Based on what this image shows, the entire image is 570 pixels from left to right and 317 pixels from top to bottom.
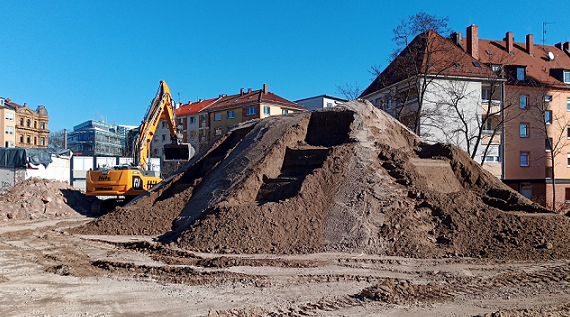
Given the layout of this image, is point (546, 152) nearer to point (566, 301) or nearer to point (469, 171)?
point (469, 171)

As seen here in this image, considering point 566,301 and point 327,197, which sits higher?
point 327,197

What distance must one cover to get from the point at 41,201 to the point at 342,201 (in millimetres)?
14609

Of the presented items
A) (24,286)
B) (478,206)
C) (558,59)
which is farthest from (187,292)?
(558,59)

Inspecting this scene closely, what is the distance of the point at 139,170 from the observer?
2000 centimetres

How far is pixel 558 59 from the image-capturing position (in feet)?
137

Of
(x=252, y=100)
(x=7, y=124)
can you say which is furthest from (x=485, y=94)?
(x=7, y=124)

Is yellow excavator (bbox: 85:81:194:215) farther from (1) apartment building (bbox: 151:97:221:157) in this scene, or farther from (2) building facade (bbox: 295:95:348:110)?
(2) building facade (bbox: 295:95:348:110)

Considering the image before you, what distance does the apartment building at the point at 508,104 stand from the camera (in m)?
33.1

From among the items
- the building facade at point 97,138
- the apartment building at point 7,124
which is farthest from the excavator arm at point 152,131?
the building facade at point 97,138

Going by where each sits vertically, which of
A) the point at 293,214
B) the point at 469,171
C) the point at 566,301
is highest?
the point at 469,171

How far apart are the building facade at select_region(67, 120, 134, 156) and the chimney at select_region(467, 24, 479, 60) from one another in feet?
202

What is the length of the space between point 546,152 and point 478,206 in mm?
30241

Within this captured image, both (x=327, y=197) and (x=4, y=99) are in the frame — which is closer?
(x=327, y=197)

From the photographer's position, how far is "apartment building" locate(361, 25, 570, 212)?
108ft
